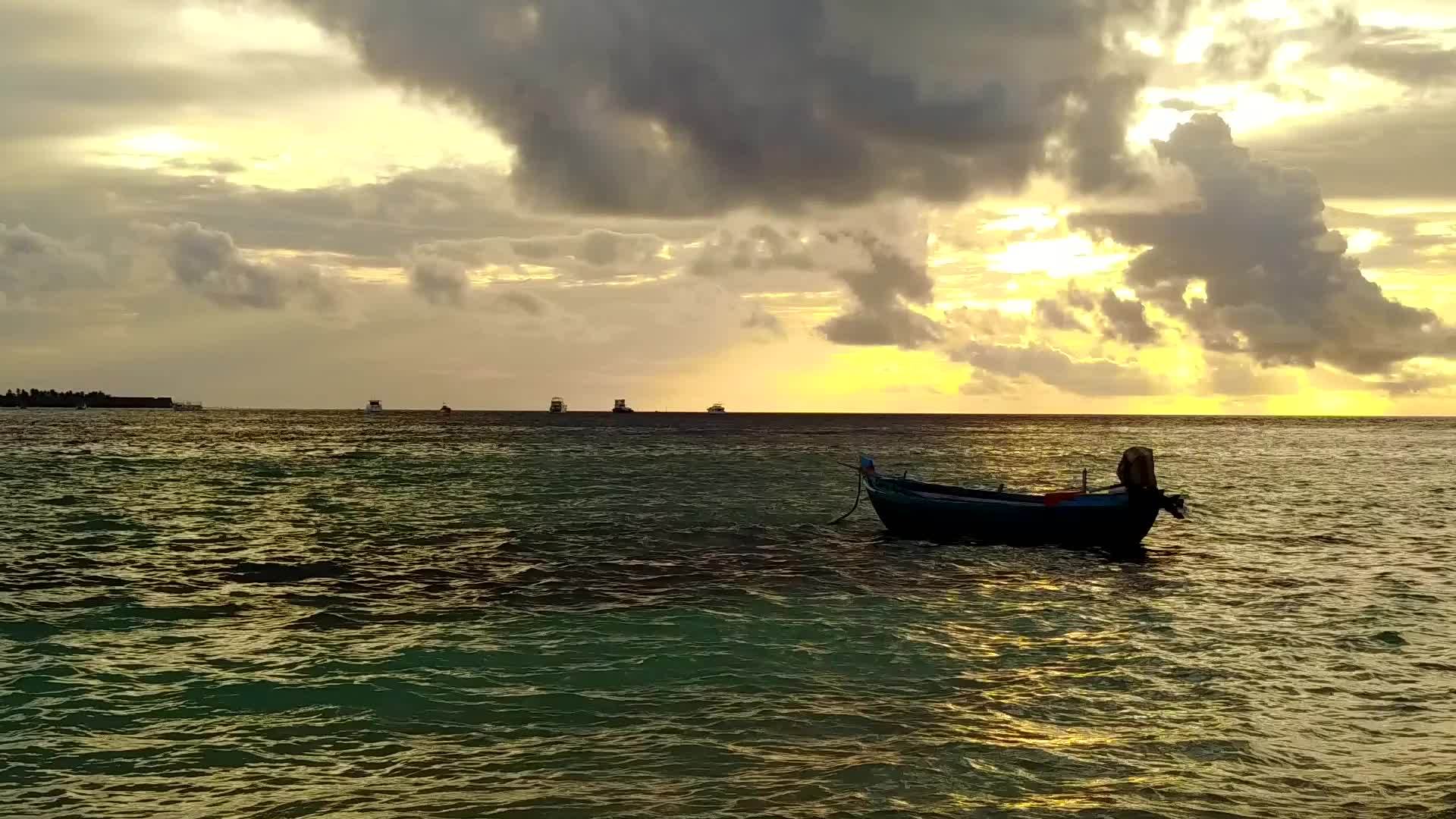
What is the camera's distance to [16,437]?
404 feet

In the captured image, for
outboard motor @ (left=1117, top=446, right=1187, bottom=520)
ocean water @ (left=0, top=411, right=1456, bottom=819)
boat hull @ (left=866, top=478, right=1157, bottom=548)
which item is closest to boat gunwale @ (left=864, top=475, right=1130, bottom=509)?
boat hull @ (left=866, top=478, right=1157, bottom=548)

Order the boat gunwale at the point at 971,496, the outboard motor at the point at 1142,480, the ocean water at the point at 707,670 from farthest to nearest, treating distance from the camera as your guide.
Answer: the boat gunwale at the point at 971,496 → the outboard motor at the point at 1142,480 → the ocean water at the point at 707,670

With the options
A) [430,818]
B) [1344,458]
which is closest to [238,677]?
[430,818]

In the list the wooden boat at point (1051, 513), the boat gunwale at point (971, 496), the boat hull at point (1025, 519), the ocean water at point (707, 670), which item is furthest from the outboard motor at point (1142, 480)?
the ocean water at point (707, 670)

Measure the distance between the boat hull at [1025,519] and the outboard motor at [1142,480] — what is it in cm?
31

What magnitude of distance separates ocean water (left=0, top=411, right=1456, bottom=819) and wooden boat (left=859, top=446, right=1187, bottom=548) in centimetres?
97

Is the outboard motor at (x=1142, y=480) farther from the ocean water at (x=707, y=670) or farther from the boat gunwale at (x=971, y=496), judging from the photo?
the ocean water at (x=707, y=670)

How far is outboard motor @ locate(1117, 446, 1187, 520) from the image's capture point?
111ft

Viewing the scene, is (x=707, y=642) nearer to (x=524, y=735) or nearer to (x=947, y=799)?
(x=524, y=735)

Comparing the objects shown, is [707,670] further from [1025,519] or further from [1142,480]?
[1142,480]

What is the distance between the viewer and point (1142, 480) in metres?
34.1

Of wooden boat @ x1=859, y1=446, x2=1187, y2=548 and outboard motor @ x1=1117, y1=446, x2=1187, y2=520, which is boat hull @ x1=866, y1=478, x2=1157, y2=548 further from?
outboard motor @ x1=1117, y1=446, x2=1187, y2=520

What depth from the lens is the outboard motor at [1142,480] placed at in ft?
111

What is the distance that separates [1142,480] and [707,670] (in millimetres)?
22224
